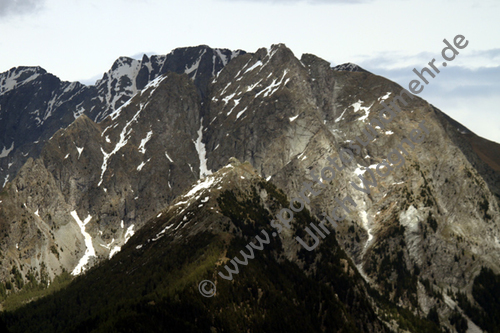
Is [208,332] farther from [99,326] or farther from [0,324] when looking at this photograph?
[0,324]

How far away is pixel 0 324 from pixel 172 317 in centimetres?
8875

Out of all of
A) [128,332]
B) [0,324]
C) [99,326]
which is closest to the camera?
[0,324]

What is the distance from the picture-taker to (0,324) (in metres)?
114

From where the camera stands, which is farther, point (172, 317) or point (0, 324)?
point (172, 317)

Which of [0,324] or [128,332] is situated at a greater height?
[0,324]

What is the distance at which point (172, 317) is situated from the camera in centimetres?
19662

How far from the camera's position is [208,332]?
648 feet

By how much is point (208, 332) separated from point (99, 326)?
3932cm

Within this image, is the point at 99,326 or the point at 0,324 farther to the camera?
the point at 99,326

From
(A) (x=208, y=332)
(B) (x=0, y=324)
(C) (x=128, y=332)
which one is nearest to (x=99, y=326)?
(C) (x=128, y=332)

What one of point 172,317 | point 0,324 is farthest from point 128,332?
point 0,324

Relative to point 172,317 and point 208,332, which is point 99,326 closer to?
point 172,317

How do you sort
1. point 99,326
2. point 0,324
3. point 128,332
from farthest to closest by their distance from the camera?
point 99,326, point 128,332, point 0,324

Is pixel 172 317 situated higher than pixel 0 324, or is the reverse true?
pixel 0 324
